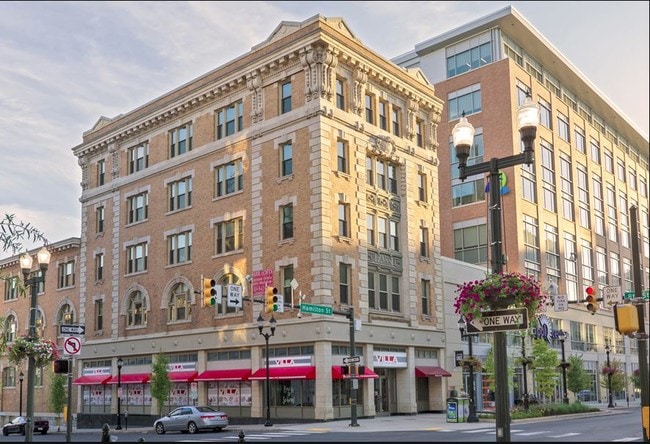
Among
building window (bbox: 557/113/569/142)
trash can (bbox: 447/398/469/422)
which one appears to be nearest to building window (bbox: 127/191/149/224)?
trash can (bbox: 447/398/469/422)

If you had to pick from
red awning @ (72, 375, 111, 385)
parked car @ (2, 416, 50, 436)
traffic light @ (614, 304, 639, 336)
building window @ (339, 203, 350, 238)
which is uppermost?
building window @ (339, 203, 350, 238)

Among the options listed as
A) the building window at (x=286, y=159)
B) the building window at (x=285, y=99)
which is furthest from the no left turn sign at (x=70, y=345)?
the building window at (x=285, y=99)

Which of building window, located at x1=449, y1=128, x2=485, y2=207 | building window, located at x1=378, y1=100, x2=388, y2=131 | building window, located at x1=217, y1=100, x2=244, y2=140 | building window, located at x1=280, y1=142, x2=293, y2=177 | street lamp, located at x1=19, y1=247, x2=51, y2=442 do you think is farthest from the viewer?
building window, located at x1=449, y1=128, x2=485, y2=207

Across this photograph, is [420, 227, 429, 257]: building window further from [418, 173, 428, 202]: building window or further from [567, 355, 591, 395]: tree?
[567, 355, 591, 395]: tree

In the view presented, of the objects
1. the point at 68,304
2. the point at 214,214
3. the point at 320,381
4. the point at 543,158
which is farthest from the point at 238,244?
the point at 543,158

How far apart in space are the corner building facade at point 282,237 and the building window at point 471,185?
12148 millimetres

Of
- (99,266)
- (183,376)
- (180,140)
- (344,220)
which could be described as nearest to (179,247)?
(180,140)

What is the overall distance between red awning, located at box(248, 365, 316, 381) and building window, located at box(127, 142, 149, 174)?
20.4 metres

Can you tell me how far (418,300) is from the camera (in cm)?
5050

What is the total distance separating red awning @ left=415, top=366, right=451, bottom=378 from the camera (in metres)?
48.9

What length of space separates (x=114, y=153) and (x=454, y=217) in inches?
1135

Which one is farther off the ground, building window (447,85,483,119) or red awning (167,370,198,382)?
building window (447,85,483,119)

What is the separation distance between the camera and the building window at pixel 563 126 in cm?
7581

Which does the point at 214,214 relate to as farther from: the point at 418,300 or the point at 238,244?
the point at 418,300
